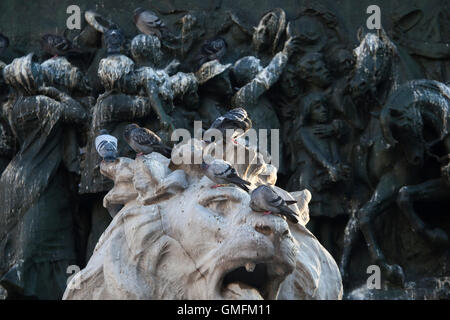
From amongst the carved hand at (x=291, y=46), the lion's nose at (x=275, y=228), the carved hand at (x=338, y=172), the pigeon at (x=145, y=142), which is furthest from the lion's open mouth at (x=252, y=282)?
the carved hand at (x=291, y=46)

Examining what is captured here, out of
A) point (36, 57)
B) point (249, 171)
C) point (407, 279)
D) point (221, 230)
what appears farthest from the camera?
point (36, 57)

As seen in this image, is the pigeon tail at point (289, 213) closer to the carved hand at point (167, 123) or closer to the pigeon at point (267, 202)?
the pigeon at point (267, 202)

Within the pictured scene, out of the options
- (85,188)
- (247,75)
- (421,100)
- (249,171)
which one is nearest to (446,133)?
(421,100)

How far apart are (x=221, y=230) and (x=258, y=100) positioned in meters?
4.95

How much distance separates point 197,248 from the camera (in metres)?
6.70

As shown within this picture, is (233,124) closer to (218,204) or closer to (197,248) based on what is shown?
(218,204)

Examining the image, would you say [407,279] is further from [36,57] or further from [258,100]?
[36,57]

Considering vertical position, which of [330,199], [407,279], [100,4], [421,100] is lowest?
[407,279]

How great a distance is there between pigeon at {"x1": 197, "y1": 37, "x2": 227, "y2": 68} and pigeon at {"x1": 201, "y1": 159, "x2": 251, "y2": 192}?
4821mm

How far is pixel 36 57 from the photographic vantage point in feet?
39.4

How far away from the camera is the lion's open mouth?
650 centimetres

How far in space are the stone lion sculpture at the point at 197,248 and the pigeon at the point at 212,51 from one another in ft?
14.8

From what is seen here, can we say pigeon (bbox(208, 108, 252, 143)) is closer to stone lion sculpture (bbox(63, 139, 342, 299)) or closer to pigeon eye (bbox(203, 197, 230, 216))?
stone lion sculpture (bbox(63, 139, 342, 299))

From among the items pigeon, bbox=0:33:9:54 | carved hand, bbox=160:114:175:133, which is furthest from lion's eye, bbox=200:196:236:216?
pigeon, bbox=0:33:9:54
